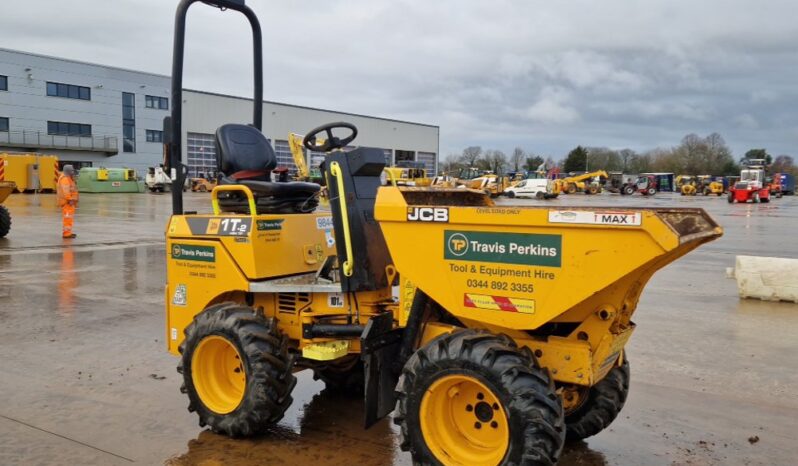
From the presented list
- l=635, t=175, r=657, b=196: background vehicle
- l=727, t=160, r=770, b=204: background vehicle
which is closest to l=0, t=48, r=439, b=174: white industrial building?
l=635, t=175, r=657, b=196: background vehicle

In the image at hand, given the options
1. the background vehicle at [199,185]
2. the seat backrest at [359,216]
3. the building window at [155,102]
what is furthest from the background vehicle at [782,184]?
the seat backrest at [359,216]

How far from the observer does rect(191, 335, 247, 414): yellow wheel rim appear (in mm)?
4328

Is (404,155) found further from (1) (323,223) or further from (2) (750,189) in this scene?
(1) (323,223)

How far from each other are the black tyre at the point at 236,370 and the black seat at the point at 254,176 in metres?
0.81

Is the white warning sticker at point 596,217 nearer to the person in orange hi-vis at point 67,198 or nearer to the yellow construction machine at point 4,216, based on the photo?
the person in orange hi-vis at point 67,198

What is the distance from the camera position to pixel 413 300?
368 centimetres

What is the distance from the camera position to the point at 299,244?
15.2 feet

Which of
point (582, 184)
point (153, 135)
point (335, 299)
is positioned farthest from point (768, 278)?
point (153, 135)

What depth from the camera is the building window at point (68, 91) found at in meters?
55.7

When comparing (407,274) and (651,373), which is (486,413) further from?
(651,373)

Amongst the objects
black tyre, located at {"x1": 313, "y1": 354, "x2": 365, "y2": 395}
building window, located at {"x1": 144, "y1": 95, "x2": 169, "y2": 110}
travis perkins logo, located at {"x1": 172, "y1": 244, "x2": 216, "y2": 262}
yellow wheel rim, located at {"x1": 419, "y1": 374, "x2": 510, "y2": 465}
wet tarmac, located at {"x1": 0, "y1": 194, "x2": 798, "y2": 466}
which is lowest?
wet tarmac, located at {"x1": 0, "y1": 194, "x2": 798, "y2": 466}

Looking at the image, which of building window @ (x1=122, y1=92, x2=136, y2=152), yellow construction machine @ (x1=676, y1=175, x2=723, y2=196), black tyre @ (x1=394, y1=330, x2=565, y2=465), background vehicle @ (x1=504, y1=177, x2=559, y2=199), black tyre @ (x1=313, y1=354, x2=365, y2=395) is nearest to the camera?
black tyre @ (x1=394, y1=330, x2=565, y2=465)

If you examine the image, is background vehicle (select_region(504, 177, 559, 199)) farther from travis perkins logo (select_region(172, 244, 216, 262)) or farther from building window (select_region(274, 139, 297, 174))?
travis perkins logo (select_region(172, 244, 216, 262))

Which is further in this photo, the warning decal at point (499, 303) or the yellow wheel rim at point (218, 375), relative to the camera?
the yellow wheel rim at point (218, 375)
